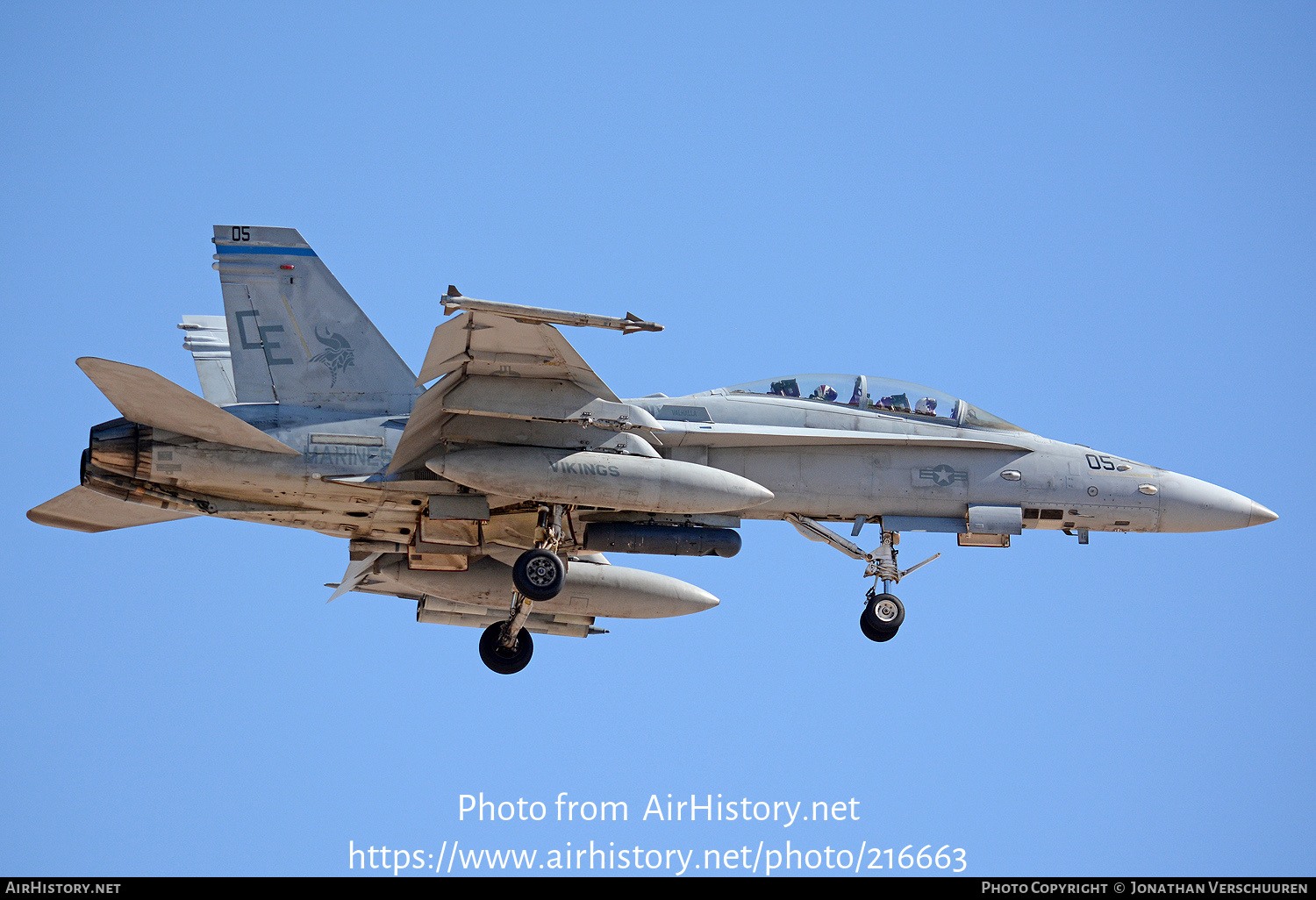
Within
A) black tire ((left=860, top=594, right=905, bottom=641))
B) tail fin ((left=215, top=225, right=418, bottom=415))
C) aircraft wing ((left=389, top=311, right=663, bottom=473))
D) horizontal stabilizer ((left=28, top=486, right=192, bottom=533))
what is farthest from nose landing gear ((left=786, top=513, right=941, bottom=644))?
horizontal stabilizer ((left=28, top=486, right=192, bottom=533))

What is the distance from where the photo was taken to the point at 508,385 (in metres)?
15.6

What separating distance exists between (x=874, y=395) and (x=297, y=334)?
7.11m

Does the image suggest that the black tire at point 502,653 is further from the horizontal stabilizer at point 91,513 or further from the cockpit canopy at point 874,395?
the cockpit canopy at point 874,395

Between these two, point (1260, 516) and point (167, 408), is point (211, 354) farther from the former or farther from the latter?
point (1260, 516)

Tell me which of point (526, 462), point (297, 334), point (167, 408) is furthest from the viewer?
point (297, 334)

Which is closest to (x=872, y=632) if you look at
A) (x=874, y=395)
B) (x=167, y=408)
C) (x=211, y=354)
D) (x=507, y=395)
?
(x=874, y=395)

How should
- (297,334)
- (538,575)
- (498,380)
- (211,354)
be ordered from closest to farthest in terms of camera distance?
1. (498,380)
2. (538,575)
3. (297,334)
4. (211,354)

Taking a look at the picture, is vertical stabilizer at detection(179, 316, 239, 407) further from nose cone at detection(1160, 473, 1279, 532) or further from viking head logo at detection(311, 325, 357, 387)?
nose cone at detection(1160, 473, 1279, 532)

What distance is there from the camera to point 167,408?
15102mm

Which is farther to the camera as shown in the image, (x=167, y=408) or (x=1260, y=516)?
(x=1260, y=516)

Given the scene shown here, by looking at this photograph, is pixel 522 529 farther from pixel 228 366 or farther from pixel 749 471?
pixel 228 366

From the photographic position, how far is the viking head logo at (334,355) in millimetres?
16703

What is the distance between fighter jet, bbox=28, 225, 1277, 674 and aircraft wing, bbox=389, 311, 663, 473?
0.03 meters

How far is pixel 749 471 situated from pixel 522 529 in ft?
10.4
